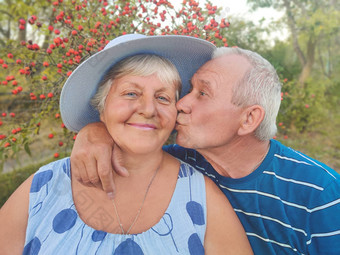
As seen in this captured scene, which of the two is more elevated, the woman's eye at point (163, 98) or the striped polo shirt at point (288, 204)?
the woman's eye at point (163, 98)

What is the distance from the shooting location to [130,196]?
152cm

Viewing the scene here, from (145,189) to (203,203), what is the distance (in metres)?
0.36

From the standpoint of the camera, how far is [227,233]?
4.65 ft

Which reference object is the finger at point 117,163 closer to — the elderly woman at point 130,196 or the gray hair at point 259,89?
the elderly woman at point 130,196

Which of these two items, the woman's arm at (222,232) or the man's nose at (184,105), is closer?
the woman's arm at (222,232)

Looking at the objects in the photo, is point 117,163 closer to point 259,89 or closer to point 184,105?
point 184,105

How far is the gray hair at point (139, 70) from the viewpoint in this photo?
Result: 58.0 inches

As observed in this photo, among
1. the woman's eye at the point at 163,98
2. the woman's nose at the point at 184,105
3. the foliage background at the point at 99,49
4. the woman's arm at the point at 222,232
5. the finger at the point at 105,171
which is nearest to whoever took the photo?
the finger at the point at 105,171

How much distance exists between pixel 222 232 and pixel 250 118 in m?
0.81

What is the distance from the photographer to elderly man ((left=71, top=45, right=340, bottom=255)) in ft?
4.77

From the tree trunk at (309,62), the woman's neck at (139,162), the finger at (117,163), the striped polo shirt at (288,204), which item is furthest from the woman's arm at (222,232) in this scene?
the tree trunk at (309,62)

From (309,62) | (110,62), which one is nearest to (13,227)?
(110,62)

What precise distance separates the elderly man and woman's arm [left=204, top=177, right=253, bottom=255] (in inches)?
8.7

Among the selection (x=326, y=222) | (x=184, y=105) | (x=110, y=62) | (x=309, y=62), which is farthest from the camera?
(x=309, y=62)
